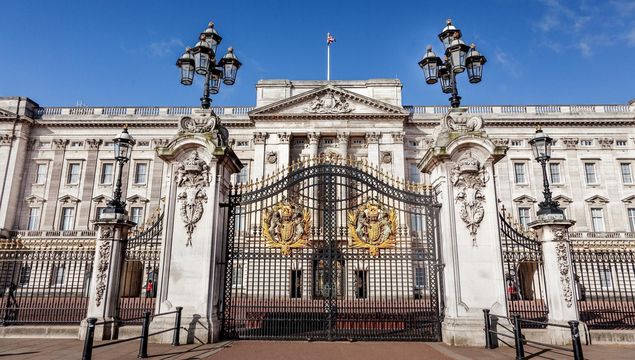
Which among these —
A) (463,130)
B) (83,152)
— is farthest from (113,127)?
(463,130)

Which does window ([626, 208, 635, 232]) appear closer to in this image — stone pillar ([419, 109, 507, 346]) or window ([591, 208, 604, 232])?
window ([591, 208, 604, 232])

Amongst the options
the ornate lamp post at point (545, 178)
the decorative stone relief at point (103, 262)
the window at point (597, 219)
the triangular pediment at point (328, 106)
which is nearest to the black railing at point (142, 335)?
the decorative stone relief at point (103, 262)

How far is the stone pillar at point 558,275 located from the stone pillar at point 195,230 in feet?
27.8

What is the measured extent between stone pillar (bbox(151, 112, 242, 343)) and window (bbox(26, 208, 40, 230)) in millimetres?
37201

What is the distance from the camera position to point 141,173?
4031 cm

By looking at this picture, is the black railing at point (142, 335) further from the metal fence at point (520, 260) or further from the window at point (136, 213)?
the window at point (136, 213)

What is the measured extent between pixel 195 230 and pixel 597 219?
40.9 metres

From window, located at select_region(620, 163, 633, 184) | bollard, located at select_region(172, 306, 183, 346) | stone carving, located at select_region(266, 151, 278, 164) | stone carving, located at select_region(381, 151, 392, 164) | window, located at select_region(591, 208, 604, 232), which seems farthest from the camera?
window, located at select_region(620, 163, 633, 184)

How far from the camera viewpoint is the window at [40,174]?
40406 millimetres

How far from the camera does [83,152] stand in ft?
135

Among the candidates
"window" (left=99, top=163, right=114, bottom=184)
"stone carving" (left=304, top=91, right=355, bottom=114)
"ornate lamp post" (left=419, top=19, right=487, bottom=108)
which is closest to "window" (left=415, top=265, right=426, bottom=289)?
"ornate lamp post" (left=419, top=19, right=487, bottom=108)

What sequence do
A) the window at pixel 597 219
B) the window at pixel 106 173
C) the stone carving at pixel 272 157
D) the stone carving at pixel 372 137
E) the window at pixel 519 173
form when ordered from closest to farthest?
the window at pixel 597 219
the stone carving at pixel 272 157
the stone carving at pixel 372 137
the window at pixel 519 173
the window at pixel 106 173

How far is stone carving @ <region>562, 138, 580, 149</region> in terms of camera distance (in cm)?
3959

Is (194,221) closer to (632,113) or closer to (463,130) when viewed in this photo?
(463,130)
